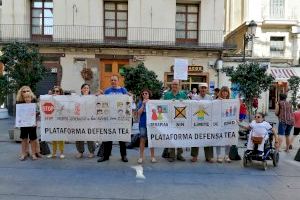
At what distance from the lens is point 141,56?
23.0 m

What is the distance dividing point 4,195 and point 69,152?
3840 mm

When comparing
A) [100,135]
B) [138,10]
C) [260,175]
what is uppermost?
[138,10]

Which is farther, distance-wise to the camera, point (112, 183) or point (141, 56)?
point (141, 56)

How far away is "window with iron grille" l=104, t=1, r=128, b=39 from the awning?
12.9 meters

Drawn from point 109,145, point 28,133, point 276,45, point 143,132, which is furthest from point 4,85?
point 276,45

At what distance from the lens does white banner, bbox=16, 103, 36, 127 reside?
28.8 feet

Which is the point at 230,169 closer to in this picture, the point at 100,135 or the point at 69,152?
the point at 100,135

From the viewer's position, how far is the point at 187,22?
24.0 meters

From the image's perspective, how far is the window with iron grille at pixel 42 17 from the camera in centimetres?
2344

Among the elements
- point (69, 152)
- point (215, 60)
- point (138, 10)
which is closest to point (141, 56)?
point (138, 10)

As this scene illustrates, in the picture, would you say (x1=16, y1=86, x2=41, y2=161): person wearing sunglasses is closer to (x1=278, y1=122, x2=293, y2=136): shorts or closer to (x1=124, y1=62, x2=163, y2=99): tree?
(x1=124, y1=62, x2=163, y2=99): tree

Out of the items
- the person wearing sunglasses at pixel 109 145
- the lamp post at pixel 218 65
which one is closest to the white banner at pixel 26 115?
the person wearing sunglasses at pixel 109 145

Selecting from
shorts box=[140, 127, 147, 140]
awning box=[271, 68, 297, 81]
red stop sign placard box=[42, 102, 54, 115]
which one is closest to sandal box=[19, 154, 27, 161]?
red stop sign placard box=[42, 102, 54, 115]

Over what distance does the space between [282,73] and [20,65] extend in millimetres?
22771
